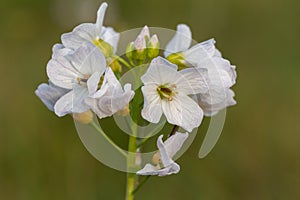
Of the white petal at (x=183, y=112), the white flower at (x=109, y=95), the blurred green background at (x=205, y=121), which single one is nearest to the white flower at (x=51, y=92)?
the white flower at (x=109, y=95)

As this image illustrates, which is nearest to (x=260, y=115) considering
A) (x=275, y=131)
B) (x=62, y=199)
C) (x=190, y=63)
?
(x=275, y=131)

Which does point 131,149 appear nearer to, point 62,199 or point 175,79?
point 175,79

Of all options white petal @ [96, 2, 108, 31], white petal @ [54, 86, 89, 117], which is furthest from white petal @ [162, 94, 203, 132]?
white petal @ [96, 2, 108, 31]

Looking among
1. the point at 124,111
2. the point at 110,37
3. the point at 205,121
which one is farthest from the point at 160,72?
the point at 205,121

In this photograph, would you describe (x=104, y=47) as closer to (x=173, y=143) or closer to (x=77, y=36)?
(x=77, y=36)

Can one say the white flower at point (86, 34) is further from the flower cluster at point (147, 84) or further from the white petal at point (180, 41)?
the white petal at point (180, 41)

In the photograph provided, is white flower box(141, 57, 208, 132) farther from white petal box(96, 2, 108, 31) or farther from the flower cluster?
white petal box(96, 2, 108, 31)
